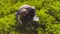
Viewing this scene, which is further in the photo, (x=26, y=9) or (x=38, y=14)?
(x=38, y=14)

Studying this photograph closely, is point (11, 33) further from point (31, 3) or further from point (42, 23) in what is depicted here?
point (31, 3)

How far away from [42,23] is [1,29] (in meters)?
1.04

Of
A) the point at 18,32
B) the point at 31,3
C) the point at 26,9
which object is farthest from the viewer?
the point at 31,3

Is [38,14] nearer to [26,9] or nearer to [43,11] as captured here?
[43,11]

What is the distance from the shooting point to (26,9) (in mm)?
5520

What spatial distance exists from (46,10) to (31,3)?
0.56 m

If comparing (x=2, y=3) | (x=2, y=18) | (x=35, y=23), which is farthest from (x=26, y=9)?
(x=2, y=3)

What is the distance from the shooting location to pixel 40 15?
6430 mm

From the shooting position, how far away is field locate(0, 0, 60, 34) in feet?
19.7

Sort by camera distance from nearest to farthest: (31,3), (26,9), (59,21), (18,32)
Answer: (26,9)
(18,32)
(59,21)
(31,3)

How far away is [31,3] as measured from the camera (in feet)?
22.9

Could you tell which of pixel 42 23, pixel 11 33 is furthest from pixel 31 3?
pixel 11 33

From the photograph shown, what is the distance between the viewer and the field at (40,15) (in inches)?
236

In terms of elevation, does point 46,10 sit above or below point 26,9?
below
